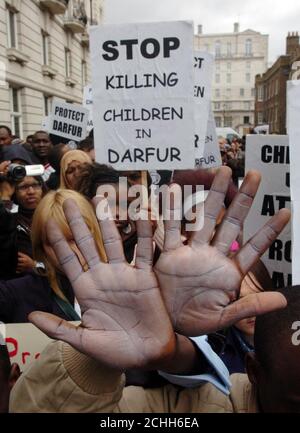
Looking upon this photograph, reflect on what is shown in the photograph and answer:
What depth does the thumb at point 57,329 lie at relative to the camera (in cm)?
109

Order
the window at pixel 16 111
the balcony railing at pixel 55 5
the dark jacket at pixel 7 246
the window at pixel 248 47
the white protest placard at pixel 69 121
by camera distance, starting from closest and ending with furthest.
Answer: the dark jacket at pixel 7 246 < the white protest placard at pixel 69 121 < the window at pixel 16 111 < the balcony railing at pixel 55 5 < the window at pixel 248 47

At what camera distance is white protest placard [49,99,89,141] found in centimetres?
597

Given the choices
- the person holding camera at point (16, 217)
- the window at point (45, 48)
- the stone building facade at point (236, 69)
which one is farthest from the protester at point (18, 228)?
the stone building facade at point (236, 69)

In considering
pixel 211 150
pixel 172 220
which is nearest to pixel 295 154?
pixel 172 220

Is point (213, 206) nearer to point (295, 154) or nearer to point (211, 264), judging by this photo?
point (211, 264)

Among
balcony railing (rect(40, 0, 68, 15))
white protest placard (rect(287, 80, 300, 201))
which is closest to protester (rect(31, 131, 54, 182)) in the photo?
white protest placard (rect(287, 80, 300, 201))

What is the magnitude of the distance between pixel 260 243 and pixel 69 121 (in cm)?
526

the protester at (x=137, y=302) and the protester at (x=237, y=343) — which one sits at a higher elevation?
the protester at (x=137, y=302)

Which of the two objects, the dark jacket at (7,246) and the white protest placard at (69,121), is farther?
the white protest placard at (69,121)

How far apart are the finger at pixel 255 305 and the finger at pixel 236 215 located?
0.45ft

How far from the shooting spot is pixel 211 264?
1147 millimetres

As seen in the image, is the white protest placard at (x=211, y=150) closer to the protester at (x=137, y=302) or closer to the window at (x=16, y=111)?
the protester at (x=137, y=302)

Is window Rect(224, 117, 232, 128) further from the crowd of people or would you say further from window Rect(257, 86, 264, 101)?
the crowd of people

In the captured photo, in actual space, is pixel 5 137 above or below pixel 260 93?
below
